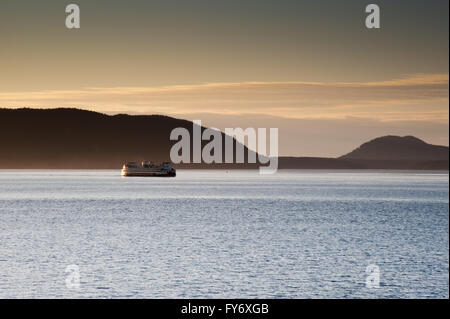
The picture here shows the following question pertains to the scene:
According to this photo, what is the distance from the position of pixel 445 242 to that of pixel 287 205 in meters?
60.1

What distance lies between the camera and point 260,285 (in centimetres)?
4222

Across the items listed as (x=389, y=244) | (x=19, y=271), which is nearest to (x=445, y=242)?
(x=389, y=244)

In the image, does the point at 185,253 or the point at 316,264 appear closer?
the point at 316,264

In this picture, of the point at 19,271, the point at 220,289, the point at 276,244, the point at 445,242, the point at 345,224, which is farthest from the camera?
the point at 345,224

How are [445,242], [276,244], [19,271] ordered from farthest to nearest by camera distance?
[445,242]
[276,244]
[19,271]

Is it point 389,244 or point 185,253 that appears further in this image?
point 389,244

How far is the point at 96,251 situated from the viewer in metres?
61.6

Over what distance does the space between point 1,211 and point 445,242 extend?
70.6 meters

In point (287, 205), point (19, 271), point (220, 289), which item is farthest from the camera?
point (287, 205)
